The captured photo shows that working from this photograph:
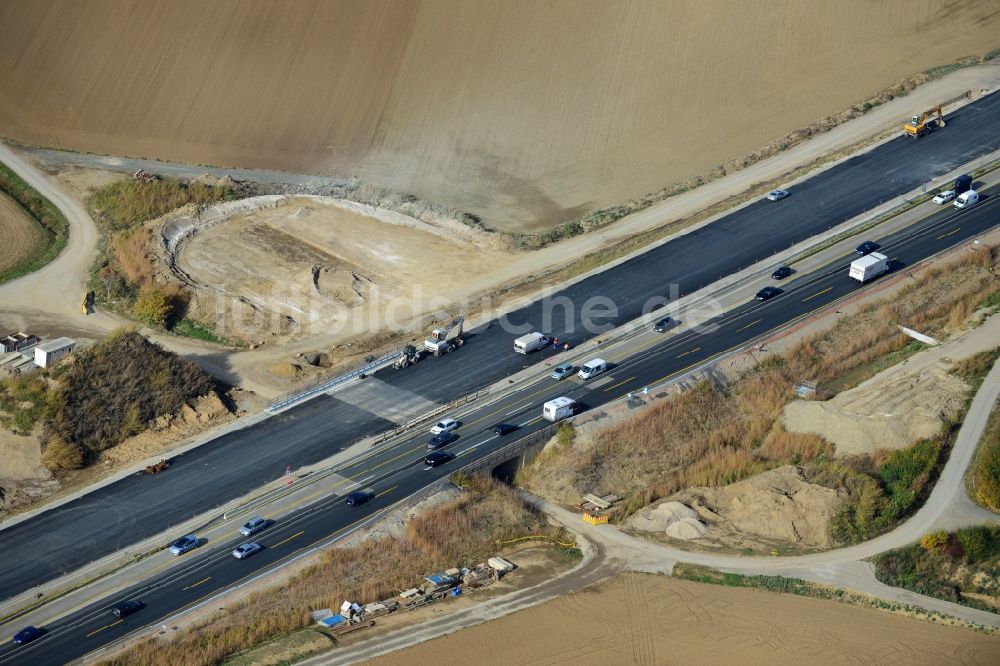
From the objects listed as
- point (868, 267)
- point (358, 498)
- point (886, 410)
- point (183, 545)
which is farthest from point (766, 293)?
point (183, 545)

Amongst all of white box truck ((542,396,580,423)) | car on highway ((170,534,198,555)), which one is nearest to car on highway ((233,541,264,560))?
car on highway ((170,534,198,555))

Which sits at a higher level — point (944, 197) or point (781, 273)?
point (944, 197)

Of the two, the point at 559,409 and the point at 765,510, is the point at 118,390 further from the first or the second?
the point at 765,510

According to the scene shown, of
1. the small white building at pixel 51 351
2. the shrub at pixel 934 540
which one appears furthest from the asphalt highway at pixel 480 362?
the shrub at pixel 934 540

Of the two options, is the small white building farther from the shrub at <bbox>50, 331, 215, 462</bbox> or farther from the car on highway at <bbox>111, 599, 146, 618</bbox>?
the car on highway at <bbox>111, 599, 146, 618</bbox>

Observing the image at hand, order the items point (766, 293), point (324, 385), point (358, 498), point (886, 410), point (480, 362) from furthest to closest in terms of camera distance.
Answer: point (766, 293) < point (480, 362) < point (324, 385) < point (886, 410) < point (358, 498)

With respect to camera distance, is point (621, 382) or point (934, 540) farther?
point (621, 382)

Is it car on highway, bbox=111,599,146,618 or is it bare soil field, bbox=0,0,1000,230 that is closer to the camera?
car on highway, bbox=111,599,146,618
